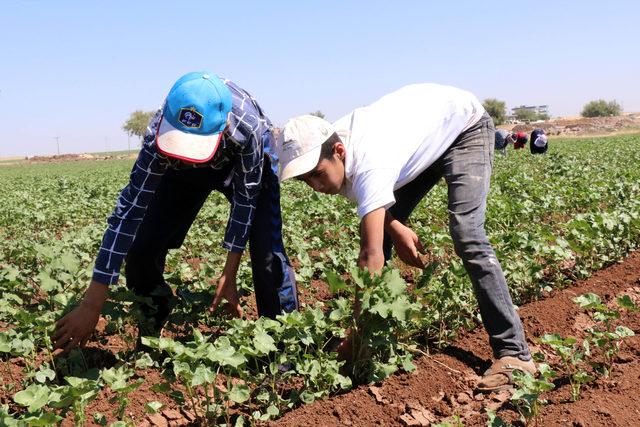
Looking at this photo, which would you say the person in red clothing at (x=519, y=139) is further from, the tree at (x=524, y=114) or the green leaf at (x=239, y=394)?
the tree at (x=524, y=114)

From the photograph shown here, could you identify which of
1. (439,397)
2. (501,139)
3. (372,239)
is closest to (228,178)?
(372,239)

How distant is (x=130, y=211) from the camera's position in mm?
2822

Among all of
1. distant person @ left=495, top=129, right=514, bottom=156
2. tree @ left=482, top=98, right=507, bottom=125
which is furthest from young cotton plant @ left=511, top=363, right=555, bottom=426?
tree @ left=482, top=98, right=507, bottom=125

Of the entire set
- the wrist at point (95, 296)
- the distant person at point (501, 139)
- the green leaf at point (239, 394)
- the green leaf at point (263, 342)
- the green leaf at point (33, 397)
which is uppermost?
the distant person at point (501, 139)

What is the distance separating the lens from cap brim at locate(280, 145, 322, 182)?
8.33 ft

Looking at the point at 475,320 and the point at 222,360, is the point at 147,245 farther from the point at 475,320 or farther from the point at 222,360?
the point at 475,320

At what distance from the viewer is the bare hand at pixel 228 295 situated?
320cm

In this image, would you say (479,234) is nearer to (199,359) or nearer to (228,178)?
(228,178)

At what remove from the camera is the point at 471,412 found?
9.41 feet

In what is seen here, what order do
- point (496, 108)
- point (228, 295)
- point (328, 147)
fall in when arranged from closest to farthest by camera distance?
point (328, 147), point (228, 295), point (496, 108)

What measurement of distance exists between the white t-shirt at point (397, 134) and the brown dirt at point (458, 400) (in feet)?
3.06

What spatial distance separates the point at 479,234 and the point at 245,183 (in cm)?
113

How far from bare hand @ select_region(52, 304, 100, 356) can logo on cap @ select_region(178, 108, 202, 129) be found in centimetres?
96

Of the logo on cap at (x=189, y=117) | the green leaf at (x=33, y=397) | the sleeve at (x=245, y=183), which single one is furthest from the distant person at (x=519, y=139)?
the green leaf at (x=33, y=397)
